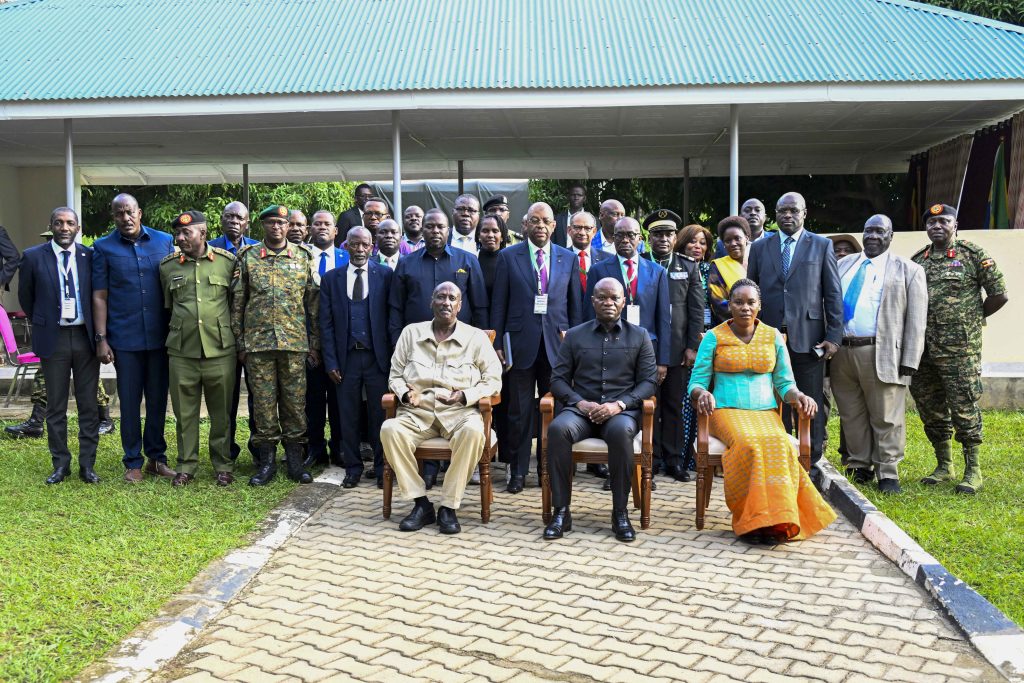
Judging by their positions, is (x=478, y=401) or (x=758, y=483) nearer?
(x=758, y=483)

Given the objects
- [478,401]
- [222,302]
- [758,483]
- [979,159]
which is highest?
[979,159]

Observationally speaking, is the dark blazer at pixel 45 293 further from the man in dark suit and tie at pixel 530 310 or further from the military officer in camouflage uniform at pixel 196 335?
the man in dark suit and tie at pixel 530 310

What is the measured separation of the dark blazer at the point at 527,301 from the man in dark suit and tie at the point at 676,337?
84 cm

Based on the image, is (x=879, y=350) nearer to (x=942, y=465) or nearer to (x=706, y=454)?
(x=942, y=465)

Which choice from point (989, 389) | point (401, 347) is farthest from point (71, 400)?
point (989, 389)

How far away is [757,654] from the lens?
435 cm

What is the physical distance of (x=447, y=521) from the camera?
6.36 meters

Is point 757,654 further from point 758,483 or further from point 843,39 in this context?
point 843,39

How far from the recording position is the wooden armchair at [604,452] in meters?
6.28

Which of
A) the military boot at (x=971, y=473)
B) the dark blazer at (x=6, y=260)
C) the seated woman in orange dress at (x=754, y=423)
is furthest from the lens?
the dark blazer at (x=6, y=260)

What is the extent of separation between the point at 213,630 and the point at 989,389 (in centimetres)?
913

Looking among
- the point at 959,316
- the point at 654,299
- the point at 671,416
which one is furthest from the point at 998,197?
the point at 654,299

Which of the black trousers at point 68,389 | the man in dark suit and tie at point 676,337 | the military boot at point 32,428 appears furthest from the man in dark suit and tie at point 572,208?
the military boot at point 32,428

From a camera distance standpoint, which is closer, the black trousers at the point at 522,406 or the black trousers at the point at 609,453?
the black trousers at the point at 609,453
